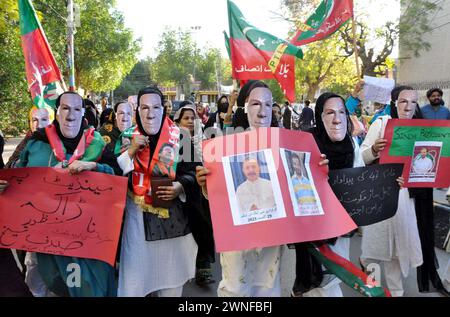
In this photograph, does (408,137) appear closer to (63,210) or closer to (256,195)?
(256,195)

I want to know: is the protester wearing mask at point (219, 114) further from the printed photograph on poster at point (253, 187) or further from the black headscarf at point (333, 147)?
the printed photograph on poster at point (253, 187)

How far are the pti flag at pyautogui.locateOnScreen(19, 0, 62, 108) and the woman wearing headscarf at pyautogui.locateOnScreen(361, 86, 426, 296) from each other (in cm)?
310

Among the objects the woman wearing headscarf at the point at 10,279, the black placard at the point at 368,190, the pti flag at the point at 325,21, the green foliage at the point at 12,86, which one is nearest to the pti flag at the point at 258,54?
the pti flag at the point at 325,21

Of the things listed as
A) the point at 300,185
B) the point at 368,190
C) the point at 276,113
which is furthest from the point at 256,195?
the point at 276,113

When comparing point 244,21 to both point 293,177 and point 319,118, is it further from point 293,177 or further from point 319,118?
point 293,177

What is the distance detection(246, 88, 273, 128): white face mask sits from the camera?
301 cm

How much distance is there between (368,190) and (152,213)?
1530 millimetres

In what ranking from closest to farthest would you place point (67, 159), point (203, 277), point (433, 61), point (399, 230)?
point (67, 159), point (399, 230), point (203, 277), point (433, 61)

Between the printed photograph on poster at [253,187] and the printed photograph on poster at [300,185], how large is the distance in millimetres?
86

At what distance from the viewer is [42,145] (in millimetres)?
3143

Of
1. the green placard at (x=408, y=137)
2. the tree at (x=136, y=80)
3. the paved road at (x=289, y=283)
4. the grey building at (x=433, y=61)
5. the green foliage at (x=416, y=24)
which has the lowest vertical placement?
the paved road at (x=289, y=283)

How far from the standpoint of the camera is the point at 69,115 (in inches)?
123

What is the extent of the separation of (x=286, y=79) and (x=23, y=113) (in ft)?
32.0

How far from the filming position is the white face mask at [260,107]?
301cm
